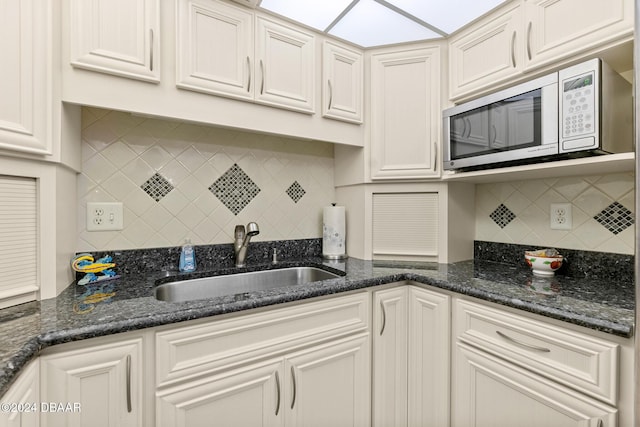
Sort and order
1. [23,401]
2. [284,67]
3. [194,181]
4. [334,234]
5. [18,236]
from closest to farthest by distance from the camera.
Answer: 1. [23,401]
2. [18,236]
3. [284,67]
4. [194,181]
5. [334,234]

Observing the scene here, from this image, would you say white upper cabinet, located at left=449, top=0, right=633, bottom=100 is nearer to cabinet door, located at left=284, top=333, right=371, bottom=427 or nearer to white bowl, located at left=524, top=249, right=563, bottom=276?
white bowl, located at left=524, top=249, right=563, bottom=276

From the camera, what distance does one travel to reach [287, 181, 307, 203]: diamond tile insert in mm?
1865

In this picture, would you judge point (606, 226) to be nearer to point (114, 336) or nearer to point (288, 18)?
point (288, 18)

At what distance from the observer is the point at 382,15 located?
4.62 ft

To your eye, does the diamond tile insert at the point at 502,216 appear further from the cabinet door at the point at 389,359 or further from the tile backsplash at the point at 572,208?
the cabinet door at the point at 389,359

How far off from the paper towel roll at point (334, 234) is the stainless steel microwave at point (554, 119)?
0.74 m

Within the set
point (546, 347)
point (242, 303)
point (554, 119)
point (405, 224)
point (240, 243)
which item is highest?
point (554, 119)

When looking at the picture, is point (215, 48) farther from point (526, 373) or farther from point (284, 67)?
point (526, 373)

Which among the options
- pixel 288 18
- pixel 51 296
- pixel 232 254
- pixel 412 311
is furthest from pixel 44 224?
pixel 412 311

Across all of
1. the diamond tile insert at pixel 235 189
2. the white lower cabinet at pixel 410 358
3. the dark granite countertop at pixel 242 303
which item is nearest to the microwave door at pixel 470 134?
the dark granite countertop at pixel 242 303

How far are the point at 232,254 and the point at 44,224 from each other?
818mm

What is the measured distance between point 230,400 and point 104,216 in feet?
3.16

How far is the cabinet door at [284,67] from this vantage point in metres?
1.41

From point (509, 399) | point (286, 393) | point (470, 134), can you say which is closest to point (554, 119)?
point (470, 134)
